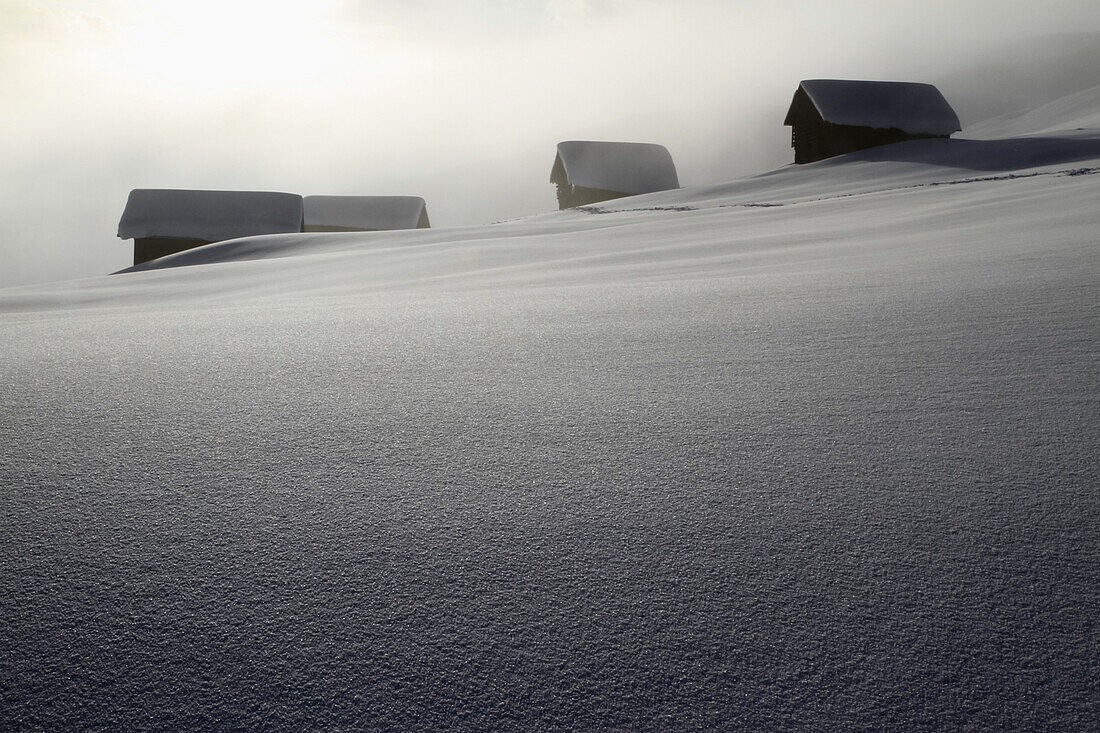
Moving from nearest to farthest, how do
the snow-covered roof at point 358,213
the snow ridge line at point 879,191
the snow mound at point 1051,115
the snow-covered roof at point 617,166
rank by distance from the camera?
1. the snow ridge line at point 879,191
2. the snow-covered roof at point 617,166
3. the snow-covered roof at point 358,213
4. the snow mound at point 1051,115

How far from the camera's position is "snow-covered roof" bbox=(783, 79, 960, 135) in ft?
77.0

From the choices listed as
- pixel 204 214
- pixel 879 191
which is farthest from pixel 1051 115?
pixel 204 214

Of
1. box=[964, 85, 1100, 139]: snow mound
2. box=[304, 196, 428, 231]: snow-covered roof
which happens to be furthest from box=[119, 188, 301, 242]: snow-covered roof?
box=[964, 85, 1100, 139]: snow mound

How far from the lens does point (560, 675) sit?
3.07 ft

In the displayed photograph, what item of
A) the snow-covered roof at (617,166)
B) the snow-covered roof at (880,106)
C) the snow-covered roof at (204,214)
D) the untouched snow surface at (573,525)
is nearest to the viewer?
the untouched snow surface at (573,525)

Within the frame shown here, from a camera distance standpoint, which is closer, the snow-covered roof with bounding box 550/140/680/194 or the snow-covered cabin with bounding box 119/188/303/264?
the snow-covered cabin with bounding box 119/188/303/264

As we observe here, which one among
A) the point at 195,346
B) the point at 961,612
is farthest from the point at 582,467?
the point at 195,346

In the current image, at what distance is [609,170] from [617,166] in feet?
1.60

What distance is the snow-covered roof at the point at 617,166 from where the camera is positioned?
28078 mm

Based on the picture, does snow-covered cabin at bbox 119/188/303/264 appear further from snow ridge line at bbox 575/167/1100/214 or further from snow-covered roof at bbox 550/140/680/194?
snow ridge line at bbox 575/167/1100/214

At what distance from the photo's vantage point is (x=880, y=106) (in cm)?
2394

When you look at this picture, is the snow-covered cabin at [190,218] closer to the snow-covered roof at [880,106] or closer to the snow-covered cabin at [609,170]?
the snow-covered cabin at [609,170]

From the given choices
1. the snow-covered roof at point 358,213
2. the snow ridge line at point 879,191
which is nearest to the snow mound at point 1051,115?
the snow-covered roof at point 358,213

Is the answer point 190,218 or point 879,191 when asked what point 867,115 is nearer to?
point 879,191
